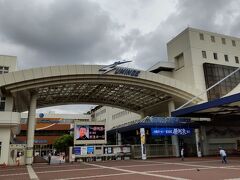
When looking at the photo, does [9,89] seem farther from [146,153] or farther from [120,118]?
[120,118]

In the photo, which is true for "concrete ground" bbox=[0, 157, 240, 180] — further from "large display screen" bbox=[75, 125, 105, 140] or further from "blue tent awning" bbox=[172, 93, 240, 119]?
"large display screen" bbox=[75, 125, 105, 140]

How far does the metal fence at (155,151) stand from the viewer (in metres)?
39.0

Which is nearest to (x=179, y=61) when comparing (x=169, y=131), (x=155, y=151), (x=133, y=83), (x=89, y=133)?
(x=133, y=83)

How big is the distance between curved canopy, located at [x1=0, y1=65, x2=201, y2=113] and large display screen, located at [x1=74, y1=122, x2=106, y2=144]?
628 centimetres

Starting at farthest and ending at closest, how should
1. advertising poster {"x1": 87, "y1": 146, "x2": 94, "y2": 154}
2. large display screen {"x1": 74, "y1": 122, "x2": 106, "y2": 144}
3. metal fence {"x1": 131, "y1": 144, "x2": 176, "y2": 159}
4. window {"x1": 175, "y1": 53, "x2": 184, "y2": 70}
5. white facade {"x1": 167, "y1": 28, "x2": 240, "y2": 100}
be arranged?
window {"x1": 175, "y1": 53, "x2": 184, "y2": 70} → white facade {"x1": 167, "y1": 28, "x2": 240, "y2": 100} → metal fence {"x1": 131, "y1": 144, "x2": 176, "y2": 159} → advertising poster {"x1": 87, "y1": 146, "x2": 94, "y2": 154} → large display screen {"x1": 74, "y1": 122, "x2": 106, "y2": 144}

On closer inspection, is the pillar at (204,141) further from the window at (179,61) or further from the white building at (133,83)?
the window at (179,61)

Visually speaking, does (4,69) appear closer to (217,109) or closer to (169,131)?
(169,131)

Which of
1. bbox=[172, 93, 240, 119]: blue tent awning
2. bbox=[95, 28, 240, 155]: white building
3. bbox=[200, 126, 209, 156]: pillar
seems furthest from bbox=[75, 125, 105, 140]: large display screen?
bbox=[200, 126, 209, 156]: pillar

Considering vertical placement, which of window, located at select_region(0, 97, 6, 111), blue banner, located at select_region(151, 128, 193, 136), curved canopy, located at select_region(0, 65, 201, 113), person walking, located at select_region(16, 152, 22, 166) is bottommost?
person walking, located at select_region(16, 152, 22, 166)

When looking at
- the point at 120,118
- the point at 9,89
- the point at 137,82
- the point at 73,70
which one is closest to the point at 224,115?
the point at 137,82

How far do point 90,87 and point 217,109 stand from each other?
63.9ft

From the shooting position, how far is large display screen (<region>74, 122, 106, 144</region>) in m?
36.5

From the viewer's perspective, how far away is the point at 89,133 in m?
37.2

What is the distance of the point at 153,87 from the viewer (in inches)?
1538
